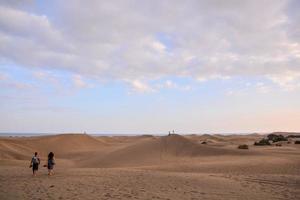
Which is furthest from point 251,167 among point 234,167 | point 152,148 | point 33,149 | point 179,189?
point 33,149

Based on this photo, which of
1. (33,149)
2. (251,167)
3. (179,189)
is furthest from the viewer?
(33,149)

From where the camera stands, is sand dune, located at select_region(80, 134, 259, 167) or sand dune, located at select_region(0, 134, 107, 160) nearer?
sand dune, located at select_region(80, 134, 259, 167)

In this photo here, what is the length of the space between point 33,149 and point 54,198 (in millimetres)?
39131

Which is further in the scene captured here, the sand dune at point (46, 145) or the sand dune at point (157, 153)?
the sand dune at point (46, 145)

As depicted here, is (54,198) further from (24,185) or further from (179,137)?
(179,137)

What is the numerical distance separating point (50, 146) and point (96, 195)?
42.7m

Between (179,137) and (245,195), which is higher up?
(179,137)

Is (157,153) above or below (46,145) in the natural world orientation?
below

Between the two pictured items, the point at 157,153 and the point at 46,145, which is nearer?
the point at 157,153

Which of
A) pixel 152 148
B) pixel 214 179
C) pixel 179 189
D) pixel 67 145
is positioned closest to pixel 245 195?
pixel 179 189

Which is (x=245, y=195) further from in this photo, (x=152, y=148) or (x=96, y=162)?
(x=152, y=148)

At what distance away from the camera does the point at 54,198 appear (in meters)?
13.8

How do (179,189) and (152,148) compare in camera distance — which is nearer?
(179,189)

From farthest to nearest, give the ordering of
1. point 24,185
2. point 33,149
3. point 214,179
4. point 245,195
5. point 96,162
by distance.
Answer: point 33,149 < point 96,162 < point 214,179 < point 24,185 < point 245,195
